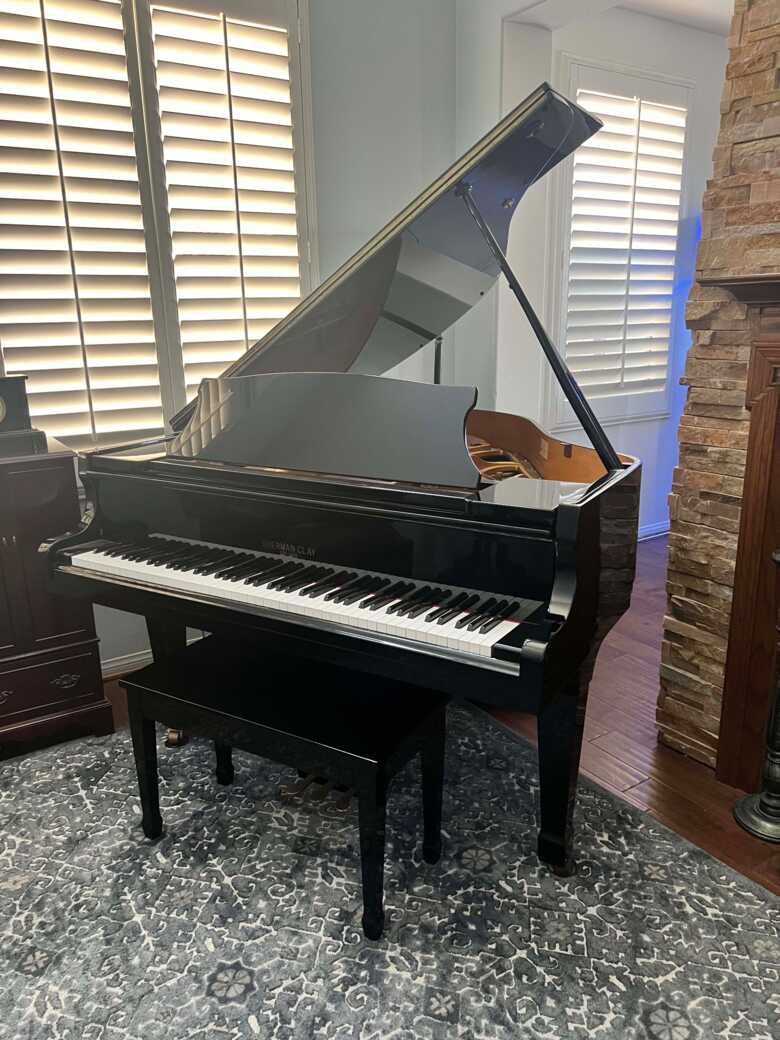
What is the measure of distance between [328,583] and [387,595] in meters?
0.18

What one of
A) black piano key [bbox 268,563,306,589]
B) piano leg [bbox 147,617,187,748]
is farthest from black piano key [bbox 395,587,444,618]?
piano leg [bbox 147,617,187,748]

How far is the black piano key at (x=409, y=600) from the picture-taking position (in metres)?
1.66

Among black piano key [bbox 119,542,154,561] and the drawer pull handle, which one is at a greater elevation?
black piano key [bbox 119,542,154,561]

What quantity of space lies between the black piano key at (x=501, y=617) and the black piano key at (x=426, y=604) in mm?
145

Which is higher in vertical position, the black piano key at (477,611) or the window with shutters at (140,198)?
the window with shutters at (140,198)

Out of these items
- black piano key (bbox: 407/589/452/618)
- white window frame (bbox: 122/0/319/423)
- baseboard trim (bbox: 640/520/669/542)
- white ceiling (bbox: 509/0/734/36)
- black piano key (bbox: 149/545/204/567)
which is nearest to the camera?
black piano key (bbox: 407/589/452/618)

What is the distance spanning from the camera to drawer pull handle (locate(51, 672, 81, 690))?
2533 mm

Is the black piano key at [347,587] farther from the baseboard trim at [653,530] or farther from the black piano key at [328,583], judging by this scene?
the baseboard trim at [653,530]

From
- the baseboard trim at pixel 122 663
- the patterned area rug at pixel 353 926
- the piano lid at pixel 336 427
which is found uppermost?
the piano lid at pixel 336 427

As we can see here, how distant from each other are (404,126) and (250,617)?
2559 millimetres

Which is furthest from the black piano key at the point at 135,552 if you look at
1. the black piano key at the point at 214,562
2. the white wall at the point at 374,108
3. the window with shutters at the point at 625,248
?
the window with shutters at the point at 625,248

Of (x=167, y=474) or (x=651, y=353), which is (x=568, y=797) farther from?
(x=651, y=353)

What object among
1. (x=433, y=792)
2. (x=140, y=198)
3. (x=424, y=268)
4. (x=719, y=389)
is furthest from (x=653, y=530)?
(x=140, y=198)

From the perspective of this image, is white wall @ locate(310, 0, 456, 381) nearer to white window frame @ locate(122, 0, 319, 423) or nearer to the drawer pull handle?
white window frame @ locate(122, 0, 319, 423)
